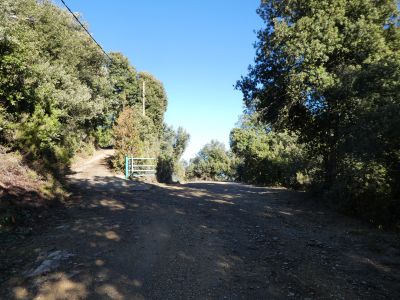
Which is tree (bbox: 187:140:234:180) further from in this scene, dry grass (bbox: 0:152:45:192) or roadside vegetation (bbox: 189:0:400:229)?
dry grass (bbox: 0:152:45:192)

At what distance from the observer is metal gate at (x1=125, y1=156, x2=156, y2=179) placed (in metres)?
18.9

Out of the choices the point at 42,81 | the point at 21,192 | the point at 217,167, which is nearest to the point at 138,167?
the point at 42,81

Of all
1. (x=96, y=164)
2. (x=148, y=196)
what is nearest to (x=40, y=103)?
(x=148, y=196)

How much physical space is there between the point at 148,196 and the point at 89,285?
774 cm

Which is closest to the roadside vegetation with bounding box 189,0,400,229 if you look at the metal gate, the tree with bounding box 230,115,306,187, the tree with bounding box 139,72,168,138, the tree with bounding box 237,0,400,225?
the tree with bounding box 237,0,400,225

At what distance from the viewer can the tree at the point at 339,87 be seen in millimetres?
8766

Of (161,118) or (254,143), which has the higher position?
(161,118)

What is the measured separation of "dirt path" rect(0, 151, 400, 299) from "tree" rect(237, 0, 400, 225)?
5.63 ft

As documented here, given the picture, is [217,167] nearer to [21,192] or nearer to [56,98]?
[56,98]

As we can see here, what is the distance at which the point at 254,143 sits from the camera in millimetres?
31594

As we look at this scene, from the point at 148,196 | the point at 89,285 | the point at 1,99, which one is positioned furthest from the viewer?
the point at 148,196

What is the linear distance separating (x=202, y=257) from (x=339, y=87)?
25.8 feet

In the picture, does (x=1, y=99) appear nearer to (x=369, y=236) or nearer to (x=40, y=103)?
(x=40, y=103)

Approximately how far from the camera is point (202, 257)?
598 cm
